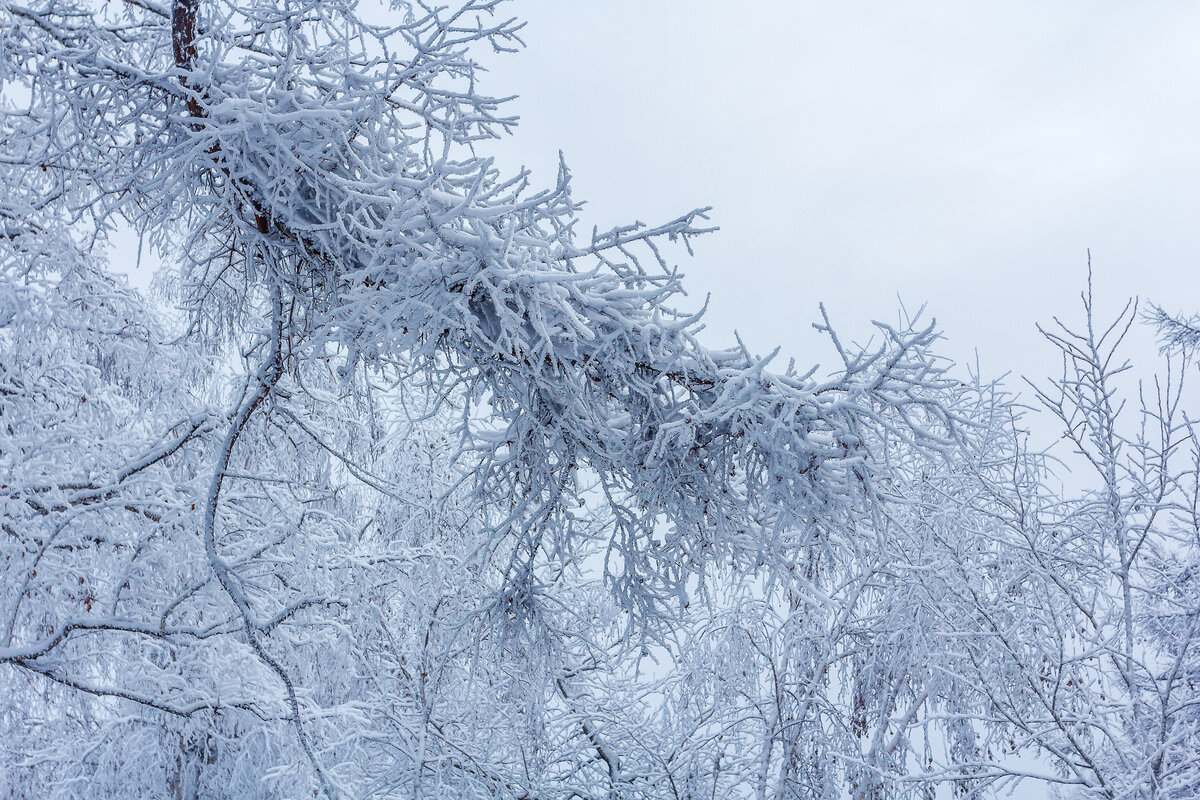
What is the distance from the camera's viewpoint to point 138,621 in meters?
5.21

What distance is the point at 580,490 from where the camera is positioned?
402cm

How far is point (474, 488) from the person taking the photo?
3.89m

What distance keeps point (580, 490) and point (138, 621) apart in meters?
3.15

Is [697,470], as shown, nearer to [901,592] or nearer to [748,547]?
[748,547]

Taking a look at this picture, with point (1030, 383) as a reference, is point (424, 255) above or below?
below

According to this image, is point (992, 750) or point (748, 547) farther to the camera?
point (992, 750)

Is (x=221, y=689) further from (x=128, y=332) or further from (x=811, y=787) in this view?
(x=811, y=787)

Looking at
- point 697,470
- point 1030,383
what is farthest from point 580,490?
point 1030,383

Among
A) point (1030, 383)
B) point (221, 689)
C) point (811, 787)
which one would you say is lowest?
point (811, 787)

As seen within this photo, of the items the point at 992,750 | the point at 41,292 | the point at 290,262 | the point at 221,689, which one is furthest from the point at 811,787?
the point at 41,292

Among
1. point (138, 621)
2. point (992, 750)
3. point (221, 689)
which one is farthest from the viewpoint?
point (992, 750)

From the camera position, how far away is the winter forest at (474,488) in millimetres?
3020

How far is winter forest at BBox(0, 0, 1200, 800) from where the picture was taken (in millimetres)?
3020

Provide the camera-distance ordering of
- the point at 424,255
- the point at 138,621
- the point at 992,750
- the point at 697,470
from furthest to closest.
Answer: the point at 992,750
the point at 138,621
the point at 697,470
the point at 424,255
